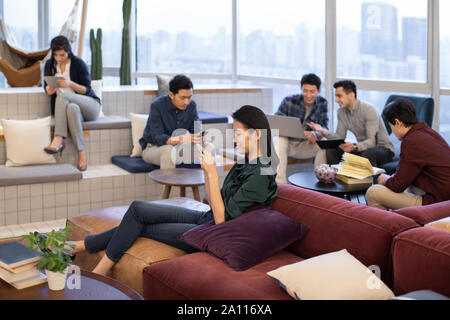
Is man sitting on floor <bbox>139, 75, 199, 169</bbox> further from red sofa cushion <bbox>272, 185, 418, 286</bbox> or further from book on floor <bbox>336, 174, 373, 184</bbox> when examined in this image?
red sofa cushion <bbox>272, 185, 418, 286</bbox>

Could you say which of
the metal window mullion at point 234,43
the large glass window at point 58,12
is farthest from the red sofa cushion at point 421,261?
the large glass window at point 58,12

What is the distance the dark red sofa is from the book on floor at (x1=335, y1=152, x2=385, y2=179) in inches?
44.2

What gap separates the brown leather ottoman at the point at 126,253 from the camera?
2932mm

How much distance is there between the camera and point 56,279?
2418 millimetres

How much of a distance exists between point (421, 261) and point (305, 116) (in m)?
3.22

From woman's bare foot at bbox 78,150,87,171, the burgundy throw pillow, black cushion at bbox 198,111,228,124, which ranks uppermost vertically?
black cushion at bbox 198,111,228,124

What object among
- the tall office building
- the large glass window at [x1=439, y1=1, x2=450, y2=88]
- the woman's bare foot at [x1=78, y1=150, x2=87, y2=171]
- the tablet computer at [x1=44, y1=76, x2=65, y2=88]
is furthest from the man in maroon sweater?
the tablet computer at [x1=44, y1=76, x2=65, y2=88]

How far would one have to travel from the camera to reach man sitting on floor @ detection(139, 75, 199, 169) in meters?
4.99

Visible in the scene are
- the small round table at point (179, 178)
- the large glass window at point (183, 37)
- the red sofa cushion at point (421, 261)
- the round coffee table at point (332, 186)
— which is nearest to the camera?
the red sofa cushion at point (421, 261)

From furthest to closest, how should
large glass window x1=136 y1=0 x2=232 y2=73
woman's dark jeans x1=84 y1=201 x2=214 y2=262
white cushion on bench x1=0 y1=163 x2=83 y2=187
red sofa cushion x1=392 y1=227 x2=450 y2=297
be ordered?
large glass window x1=136 y1=0 x2=232 y2=73
white cushion on bench x1=0 y1=163 x2=83 y2=187
woman's dark jeans x1=84 y1=201 x2=214 y2=262
red sofa cushion x1=392 y1=227 x2=450 y2=297

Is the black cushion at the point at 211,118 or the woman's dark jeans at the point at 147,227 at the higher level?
the black cushion at the point at 211,118

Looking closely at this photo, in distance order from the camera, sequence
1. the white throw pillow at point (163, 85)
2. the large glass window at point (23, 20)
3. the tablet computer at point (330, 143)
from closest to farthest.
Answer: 1. the tablet computer at point (330, 143)
2. the white throw pillow at point (163, 85)
3. the large glass window at point (23, 20)

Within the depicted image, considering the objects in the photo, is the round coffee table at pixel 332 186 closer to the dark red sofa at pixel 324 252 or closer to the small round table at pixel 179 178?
the small round table at pixel 179 178

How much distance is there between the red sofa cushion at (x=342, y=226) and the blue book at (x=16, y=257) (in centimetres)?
113
